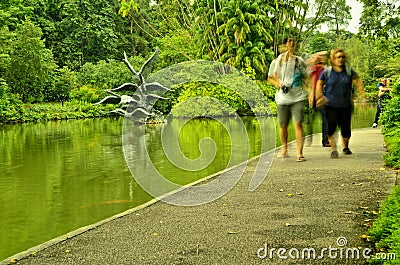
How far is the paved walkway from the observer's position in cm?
377

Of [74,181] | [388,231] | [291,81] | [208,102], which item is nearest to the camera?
[388,231]

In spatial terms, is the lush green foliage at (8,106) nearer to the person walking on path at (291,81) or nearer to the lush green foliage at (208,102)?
the lush green foliage at (208,102)

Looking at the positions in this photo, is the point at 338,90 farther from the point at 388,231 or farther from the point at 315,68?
the point at 388,231

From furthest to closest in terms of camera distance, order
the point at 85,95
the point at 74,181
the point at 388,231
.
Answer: the point at 85,95
the point at 74,181
the point at 388,231

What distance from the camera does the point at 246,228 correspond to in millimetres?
4402

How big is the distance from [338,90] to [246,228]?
3.35m

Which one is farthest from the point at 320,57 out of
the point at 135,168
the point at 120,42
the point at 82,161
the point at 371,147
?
the point at 120,42

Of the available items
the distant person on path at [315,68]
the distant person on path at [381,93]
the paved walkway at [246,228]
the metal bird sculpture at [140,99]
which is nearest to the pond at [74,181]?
the paved walkway at [246,228]

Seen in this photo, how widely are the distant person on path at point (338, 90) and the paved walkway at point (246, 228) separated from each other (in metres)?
1.07

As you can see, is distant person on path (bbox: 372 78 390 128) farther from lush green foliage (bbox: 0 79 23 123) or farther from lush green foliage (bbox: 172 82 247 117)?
lush green foliage (bbox: 0 79 23 123)

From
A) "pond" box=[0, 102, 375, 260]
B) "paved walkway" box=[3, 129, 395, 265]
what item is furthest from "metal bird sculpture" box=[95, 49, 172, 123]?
"paved walkway" box=[3, 129, 395, 265]

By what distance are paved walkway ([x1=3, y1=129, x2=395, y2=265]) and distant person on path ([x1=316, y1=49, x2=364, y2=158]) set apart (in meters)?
1.07

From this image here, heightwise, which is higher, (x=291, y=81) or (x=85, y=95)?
(x=291, y=81)

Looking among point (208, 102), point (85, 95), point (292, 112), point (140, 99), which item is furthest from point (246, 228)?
point (85, 95)
